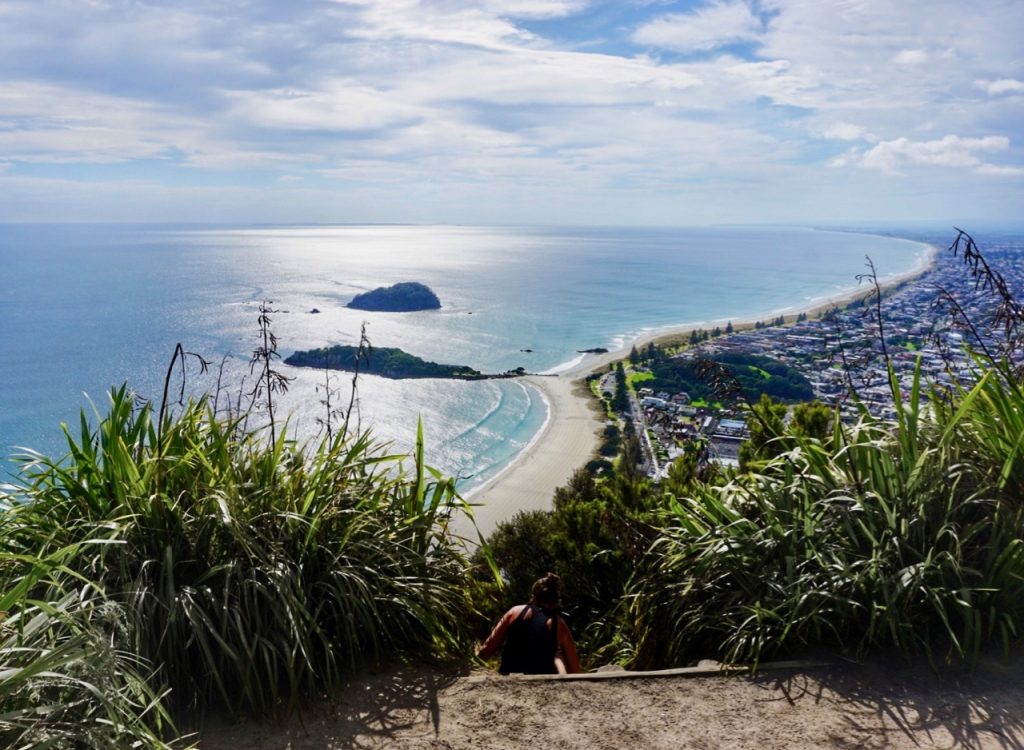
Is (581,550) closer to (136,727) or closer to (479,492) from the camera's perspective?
(136,727)

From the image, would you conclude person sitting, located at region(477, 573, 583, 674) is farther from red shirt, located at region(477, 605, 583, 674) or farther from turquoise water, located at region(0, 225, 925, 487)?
turquoise water, located at region(0, 225, 925, 487)

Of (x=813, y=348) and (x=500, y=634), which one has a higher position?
(x=500, y=634)

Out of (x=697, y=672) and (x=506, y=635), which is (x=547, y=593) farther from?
(x=697, y=672)

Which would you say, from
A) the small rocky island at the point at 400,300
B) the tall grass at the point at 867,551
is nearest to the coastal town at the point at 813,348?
the tall grass at the point at 867,551

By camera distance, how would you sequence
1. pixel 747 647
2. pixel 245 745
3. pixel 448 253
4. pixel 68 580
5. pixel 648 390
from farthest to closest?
pixel 448 253
pixel 648 390
pixel 747 647
pixel 68 580
pixel 245 745

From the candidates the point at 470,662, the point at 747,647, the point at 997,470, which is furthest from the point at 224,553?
the point at 997,470

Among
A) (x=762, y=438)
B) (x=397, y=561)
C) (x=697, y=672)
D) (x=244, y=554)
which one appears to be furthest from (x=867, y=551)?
(x=244, y=554)
